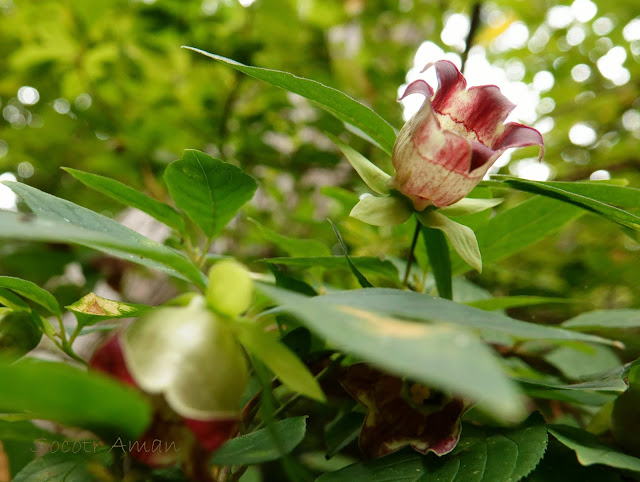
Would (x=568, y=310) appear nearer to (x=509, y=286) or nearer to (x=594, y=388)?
(x=509, y=286)

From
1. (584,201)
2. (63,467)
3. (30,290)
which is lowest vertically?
(63,467)

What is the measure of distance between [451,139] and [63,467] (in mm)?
356

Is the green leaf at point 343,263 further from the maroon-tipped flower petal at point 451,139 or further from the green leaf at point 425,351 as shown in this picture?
the green leaf at point 425,351

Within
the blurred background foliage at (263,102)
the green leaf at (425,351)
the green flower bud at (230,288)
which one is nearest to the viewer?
the green leaf at (425,351)

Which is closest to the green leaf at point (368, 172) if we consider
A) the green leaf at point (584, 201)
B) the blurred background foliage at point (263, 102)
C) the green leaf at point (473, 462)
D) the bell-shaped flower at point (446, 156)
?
the bell-shaped flower at point (446, 156)

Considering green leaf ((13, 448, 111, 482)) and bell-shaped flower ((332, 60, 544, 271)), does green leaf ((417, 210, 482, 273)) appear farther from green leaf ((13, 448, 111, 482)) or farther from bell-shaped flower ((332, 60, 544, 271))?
green leaf ((13, 448, 111, 482))

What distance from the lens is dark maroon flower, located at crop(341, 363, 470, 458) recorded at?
1.17ft

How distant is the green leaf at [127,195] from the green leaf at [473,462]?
25cm

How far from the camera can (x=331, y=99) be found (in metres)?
0.38

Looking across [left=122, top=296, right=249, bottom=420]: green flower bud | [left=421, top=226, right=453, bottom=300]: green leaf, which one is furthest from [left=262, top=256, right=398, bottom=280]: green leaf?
[left=122, top=296, right=249, bottom=420]: green flower bud

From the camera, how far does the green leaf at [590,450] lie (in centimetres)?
32

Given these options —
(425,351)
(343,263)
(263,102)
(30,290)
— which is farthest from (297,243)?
(263,102)

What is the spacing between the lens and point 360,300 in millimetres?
249

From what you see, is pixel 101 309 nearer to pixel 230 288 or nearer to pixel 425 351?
pixel 230 288
